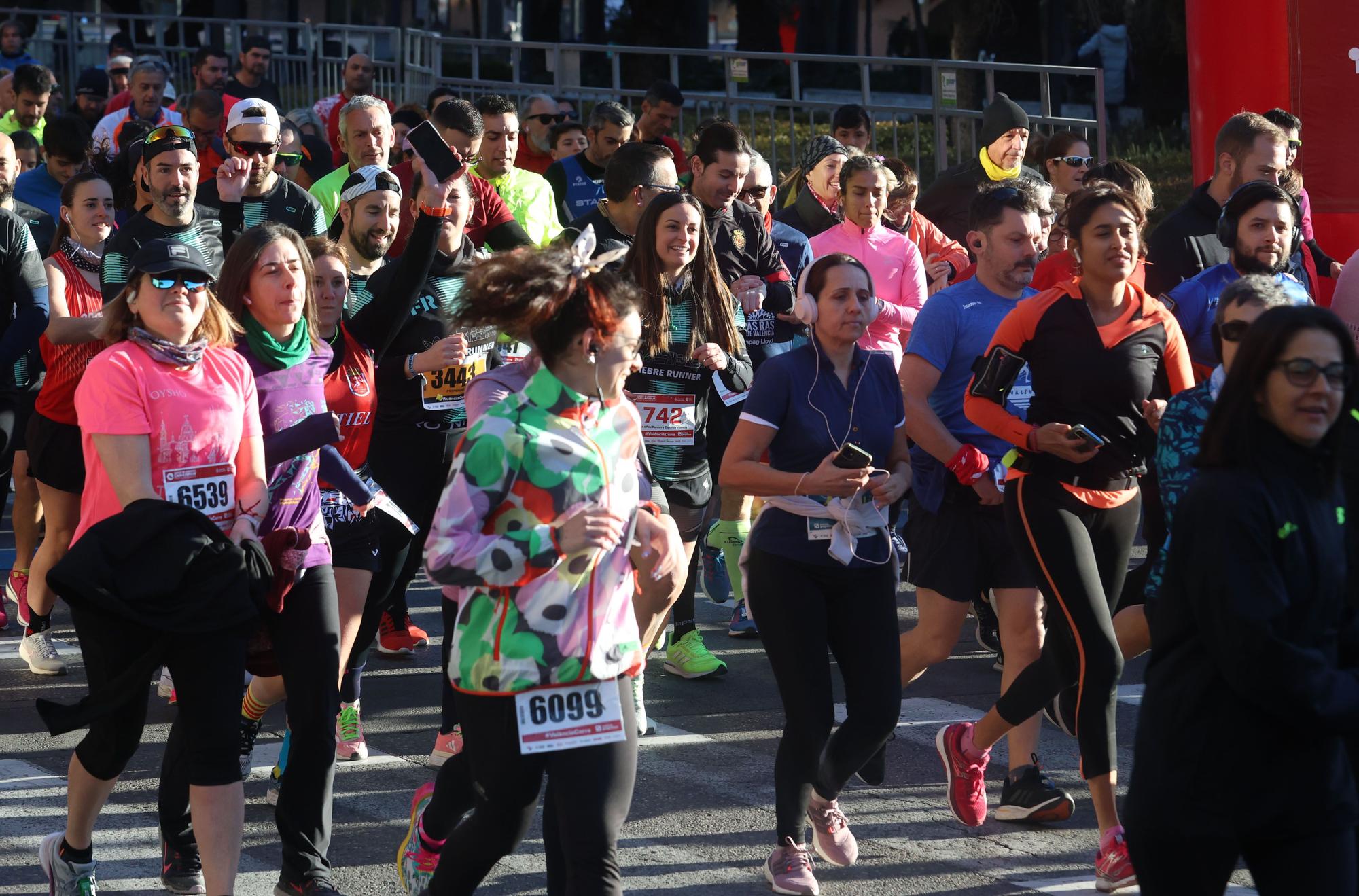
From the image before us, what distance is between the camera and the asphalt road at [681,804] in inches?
209

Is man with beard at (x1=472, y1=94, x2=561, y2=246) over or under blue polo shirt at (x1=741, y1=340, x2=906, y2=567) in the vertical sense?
over

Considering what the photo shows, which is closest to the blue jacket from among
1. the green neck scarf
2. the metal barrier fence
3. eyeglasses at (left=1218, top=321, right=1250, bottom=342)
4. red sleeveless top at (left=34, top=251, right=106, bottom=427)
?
eyeglasses at (left=1218, top=321, right=1250, bottom=342)

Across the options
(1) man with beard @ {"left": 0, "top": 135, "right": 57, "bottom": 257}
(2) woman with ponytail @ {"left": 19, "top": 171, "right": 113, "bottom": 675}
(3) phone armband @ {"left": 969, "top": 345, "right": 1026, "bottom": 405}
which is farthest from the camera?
(1) man with beard @ {"left": 0, "top": 135, "right": 57, "bottom": 257}

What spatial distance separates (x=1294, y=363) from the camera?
11.3 feet

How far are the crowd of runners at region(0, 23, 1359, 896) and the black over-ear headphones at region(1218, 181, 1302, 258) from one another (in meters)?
0.03

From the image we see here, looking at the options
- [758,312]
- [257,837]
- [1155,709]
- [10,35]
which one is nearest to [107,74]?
[10,35]

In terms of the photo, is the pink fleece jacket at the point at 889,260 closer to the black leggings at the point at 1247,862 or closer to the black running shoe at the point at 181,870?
the black running shoe at the point at 181,870

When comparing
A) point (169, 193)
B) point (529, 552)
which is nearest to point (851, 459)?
point (529, 552)

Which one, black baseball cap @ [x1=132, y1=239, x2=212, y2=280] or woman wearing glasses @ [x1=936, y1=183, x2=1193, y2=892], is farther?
woman wearing glasses @ [x1=936, y1=183, x2=1193, y2=892]

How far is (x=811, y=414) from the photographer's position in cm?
547

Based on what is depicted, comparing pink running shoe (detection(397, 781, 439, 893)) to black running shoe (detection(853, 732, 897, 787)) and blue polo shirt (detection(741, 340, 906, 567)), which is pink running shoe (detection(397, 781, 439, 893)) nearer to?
blue polo shirt (detection(741, 340, 906, 567))

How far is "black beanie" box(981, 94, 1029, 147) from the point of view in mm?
10414

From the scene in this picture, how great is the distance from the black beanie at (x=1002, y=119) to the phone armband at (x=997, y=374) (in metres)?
5.05

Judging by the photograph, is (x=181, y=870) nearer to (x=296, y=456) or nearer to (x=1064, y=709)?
(x=296, y=456)
